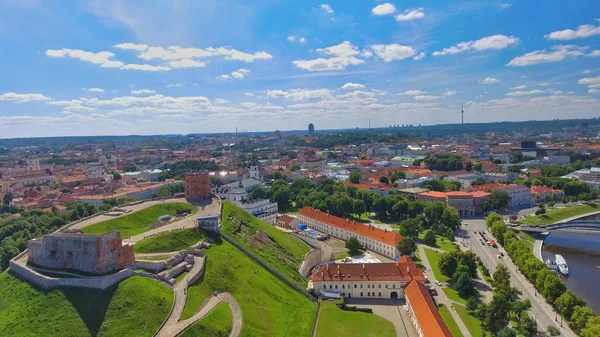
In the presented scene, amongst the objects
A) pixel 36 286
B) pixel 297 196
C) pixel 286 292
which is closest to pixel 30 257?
pixel 36 286

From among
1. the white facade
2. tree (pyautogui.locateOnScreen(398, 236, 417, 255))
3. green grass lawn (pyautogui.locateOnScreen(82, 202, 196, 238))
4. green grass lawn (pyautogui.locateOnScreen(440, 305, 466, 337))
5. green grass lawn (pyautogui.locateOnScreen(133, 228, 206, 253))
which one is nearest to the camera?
green grass lawn (pyautogui.locateOnScreen(440, 305, 466, 337))

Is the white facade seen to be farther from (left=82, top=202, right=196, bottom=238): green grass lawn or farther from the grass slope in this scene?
(left=82, top=202, right=196, bottom=238): green grass lawn

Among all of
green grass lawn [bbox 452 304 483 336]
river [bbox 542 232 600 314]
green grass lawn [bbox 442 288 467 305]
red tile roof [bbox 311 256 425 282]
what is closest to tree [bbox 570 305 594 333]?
river [bbox 542 232 600 314]

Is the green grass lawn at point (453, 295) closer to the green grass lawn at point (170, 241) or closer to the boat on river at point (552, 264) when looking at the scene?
the boat on river at point (552, 264)

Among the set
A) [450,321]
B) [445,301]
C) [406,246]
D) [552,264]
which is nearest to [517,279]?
[552,264]

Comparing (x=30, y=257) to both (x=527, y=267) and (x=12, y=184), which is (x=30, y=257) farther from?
(x=12, y=184)

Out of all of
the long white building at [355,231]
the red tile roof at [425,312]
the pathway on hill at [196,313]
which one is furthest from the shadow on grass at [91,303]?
the long white building at [355,231]
